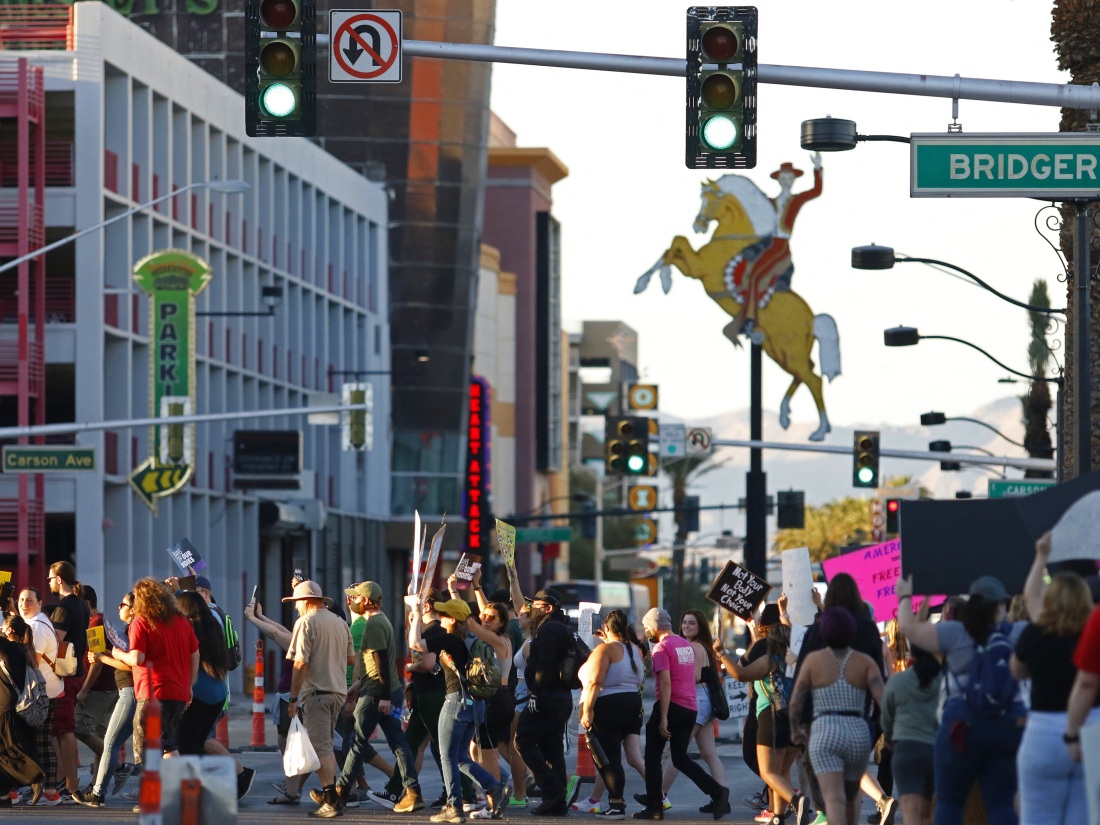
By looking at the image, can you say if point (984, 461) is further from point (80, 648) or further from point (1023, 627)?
point (1023, 627)

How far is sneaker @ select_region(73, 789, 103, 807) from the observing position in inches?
714

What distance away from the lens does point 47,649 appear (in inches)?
727

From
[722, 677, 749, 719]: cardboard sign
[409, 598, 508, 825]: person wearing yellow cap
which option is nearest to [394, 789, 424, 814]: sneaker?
[409, 598, 508, 825]: person wearing yellow cap

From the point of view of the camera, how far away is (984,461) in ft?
125

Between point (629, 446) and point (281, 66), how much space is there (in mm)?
23115

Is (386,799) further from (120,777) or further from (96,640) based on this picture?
(96,640)

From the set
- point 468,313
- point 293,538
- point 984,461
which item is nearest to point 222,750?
point 984,461

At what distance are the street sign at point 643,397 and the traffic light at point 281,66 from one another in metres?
58.9

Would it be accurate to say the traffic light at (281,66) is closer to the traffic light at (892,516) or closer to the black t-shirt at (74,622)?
the black t-shirt at (74,622)

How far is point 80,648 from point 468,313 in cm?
6104

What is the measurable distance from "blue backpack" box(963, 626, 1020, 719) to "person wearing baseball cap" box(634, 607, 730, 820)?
22.0 feet

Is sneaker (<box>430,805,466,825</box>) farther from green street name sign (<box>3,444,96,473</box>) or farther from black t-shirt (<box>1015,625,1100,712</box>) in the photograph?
green street name sign (<box>3,444,96,473</box>)

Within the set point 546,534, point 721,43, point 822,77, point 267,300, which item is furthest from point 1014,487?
point 267,300

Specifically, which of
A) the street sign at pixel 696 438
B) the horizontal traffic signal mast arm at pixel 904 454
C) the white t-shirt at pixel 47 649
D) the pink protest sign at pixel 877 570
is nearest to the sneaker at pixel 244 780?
the white t-shirt at pixel 47 649
